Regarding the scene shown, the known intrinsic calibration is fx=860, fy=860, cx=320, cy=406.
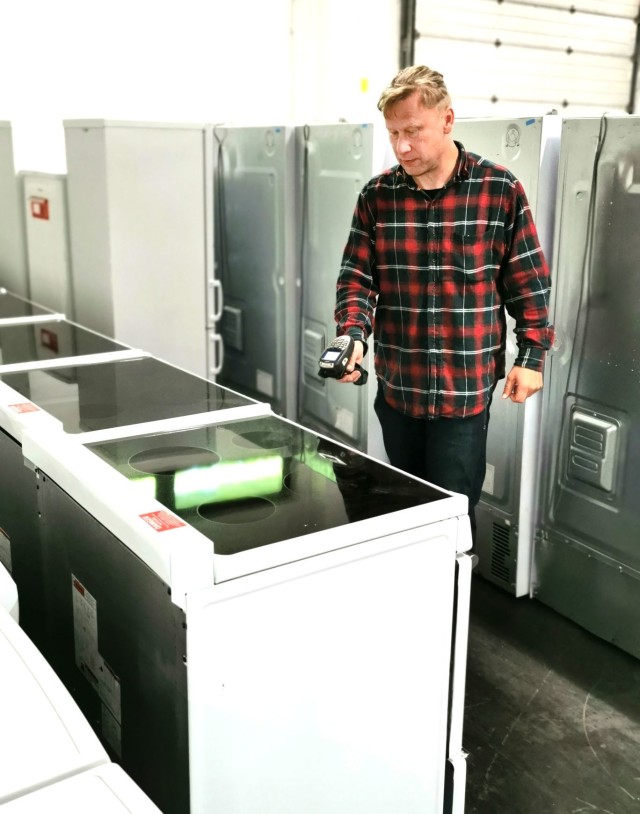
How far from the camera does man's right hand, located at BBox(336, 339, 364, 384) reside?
91.1 inches

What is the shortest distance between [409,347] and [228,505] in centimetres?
108

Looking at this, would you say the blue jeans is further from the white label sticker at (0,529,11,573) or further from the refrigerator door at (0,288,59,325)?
the refrigerator door at (0,288,59,325)

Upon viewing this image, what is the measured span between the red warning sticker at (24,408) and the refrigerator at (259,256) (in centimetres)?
219

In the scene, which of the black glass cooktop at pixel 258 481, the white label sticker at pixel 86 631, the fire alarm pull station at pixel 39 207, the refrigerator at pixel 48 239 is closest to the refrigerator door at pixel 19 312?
the refrigerator at pixel 48 239

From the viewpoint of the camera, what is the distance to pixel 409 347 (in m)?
2.60

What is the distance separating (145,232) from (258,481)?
1.85 m

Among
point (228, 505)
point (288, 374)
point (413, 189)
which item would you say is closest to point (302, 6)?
point (288, 374)

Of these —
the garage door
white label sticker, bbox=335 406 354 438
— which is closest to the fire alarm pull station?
white label sticker, bbox=335 406 354 438

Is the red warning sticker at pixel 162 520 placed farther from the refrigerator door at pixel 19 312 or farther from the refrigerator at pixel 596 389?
the refrigerator door at pixel 19 312

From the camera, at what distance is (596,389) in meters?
2.96

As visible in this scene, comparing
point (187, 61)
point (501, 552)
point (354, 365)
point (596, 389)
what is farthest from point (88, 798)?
point (187, 61)

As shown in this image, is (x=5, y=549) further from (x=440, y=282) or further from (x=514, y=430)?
(x=514, y=430)

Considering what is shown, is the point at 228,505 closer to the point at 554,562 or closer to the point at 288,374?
the point at 554,562

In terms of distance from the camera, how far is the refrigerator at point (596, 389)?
2.78m
